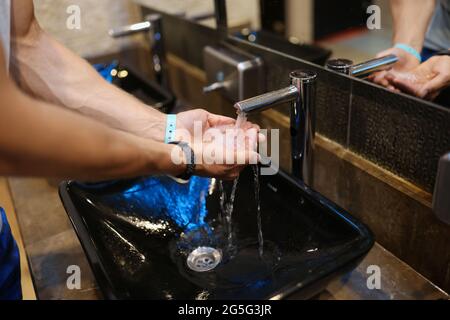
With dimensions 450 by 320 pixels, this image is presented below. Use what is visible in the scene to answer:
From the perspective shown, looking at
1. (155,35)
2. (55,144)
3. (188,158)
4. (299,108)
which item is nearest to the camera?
(55,144)

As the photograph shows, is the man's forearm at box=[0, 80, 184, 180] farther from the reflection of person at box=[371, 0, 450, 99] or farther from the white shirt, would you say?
the reflection of person at box=[371, 0, 450, 99]

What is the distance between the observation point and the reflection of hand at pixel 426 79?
30.7 inches

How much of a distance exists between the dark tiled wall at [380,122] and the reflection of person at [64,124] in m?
0.24

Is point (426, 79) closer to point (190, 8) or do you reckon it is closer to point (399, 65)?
point (399, 65)

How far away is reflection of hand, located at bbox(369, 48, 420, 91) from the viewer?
854 mm

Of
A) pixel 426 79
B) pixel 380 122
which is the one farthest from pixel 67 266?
pixel 426 79

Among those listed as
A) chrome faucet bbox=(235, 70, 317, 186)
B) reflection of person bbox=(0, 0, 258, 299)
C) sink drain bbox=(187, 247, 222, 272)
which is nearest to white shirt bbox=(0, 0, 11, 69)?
reflection of person bbox=(0, 0, 258, 299)

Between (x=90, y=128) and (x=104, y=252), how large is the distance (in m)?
0.36

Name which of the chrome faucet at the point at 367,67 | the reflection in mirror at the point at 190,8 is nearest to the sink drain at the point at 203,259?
the chrome faucet at the point at 367,67

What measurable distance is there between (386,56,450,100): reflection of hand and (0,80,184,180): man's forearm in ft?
1.87

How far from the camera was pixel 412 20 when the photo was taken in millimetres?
917

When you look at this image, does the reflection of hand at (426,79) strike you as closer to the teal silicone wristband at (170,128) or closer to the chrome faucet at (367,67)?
the chrome faucet at (367,67)

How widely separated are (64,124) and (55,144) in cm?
3

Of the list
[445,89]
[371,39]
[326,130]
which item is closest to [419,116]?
[445,89]
